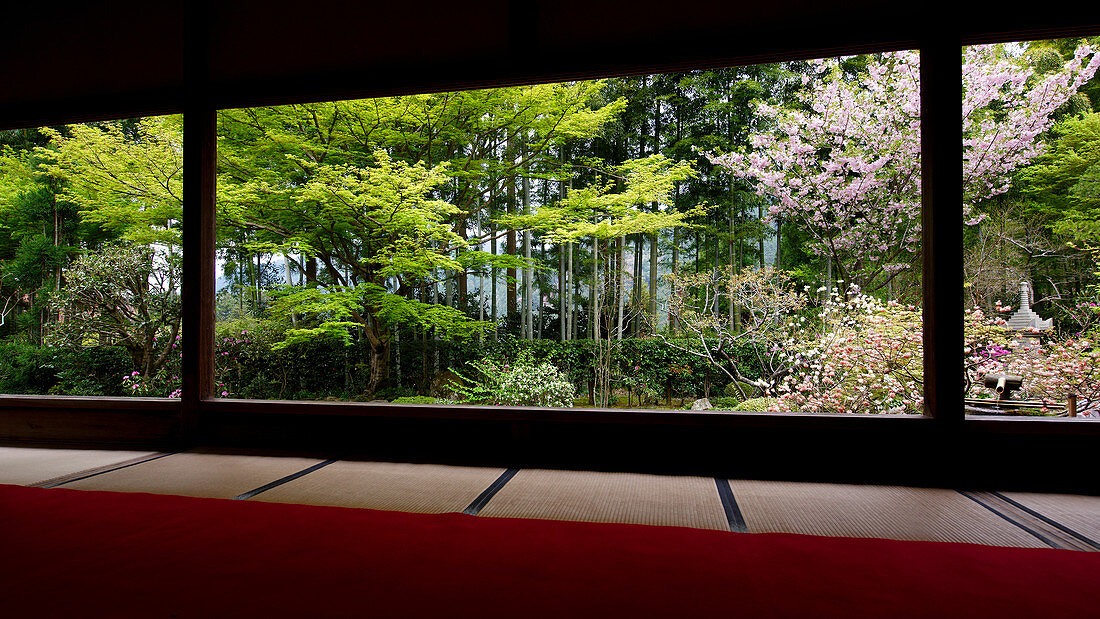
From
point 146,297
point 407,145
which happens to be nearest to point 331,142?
point 407,145

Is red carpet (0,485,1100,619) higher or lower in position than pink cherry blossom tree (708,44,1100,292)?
lower

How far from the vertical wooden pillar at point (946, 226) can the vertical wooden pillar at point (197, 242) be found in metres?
3.54

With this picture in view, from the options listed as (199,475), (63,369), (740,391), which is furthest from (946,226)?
(63,369)

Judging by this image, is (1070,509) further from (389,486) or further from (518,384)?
(518,384)

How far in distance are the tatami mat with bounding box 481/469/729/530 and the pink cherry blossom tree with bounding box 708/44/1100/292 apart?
163 inches

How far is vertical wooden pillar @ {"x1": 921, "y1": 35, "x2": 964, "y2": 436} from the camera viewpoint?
2.25 metres

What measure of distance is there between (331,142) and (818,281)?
5.80 m

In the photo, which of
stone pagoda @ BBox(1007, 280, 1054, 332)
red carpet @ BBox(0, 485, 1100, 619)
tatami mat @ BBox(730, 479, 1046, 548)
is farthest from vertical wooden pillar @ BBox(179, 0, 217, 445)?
stone pagoda @ BBox(1007, 280, 1054, 332)

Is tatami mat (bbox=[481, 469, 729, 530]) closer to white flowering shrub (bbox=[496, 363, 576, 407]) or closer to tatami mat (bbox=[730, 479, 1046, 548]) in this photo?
tatami mat (bbox=[730, 479, 1046, 548])

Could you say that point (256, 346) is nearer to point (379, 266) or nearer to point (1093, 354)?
point (379, 266)

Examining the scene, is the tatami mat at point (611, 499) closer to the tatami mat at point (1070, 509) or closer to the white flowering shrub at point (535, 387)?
the tatami mat at point (1070, 509)

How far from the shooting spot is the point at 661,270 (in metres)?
7.75

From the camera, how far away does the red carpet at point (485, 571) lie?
46.3 inches

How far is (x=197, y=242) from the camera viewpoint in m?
3.02
